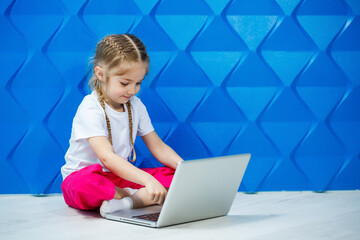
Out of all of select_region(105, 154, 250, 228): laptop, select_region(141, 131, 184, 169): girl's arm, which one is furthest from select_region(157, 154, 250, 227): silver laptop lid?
select_region(141, 131, 184, 169): girl's arm

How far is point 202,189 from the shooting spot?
1.10m

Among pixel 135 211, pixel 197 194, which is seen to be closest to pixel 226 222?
pixel 197 194

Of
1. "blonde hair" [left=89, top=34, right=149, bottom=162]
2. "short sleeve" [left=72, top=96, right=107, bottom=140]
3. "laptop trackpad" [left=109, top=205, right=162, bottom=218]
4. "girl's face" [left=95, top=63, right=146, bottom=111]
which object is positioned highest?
"blonde hair" [left=89, top=34, right=149, bottom=162]

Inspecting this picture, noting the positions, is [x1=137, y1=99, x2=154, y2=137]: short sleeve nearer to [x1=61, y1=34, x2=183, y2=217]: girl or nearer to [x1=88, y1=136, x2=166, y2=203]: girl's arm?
[x1=61, y1=34, x2=183, y2=217]: girl

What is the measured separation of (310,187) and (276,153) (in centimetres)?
17

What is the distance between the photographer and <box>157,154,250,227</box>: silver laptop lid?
40.6 inches

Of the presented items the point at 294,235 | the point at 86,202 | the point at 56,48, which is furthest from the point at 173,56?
the point at 294,235

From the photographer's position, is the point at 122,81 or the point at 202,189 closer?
the point at 202,189

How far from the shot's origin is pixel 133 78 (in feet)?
4.31

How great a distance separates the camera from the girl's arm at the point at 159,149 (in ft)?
4.80

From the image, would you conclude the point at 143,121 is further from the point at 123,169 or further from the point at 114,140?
the point at 123,169

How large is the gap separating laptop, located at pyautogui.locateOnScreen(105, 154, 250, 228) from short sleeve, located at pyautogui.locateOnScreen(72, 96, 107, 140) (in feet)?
0.81

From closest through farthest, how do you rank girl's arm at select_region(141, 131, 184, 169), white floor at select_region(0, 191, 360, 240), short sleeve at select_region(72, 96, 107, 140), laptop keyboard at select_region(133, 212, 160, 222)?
white floor at select_region(0, 191, 360, 240) → laptop keyboard at select_region(133, 212, 160, 222) → short sleeve at select_region(72, 96, 107, 140) → girl's arm at select_region(141, 131, 184, 169)

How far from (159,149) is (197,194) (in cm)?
41
